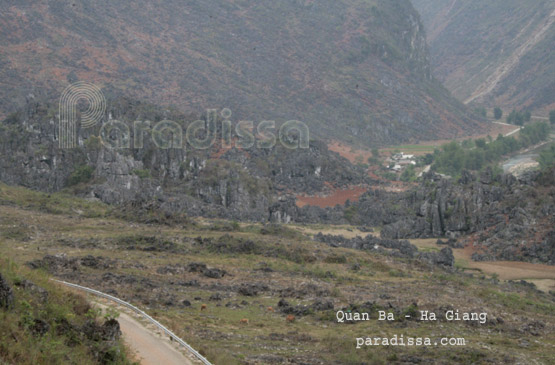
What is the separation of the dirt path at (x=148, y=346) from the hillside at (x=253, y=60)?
71443 millimetres

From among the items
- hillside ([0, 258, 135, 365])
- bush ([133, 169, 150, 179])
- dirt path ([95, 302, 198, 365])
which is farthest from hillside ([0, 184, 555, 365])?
bush ([133, 169, 150, 179])

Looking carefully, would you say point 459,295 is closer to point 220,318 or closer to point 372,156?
point 220,318

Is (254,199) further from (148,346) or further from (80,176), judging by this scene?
(148,346)

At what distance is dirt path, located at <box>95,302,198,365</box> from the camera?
1538 centimetres

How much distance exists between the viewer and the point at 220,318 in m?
22.4

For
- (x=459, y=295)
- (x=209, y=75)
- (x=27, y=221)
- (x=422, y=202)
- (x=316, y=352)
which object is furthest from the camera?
(x=209, y=75)

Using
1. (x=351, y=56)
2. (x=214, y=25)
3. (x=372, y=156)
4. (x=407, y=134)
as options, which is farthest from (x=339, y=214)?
(x=214, y=25)

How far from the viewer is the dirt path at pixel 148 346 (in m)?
15.4

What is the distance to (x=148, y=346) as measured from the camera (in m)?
16.2

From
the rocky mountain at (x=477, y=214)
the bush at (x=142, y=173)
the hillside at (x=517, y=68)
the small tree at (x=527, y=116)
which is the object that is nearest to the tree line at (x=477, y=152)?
the small tree at (x=527, y=116)

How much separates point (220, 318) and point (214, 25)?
416 feet

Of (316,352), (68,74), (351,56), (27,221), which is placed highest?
(351,56)

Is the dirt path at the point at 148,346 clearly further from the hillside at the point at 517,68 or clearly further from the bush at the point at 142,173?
the hillside at the point at 517,68

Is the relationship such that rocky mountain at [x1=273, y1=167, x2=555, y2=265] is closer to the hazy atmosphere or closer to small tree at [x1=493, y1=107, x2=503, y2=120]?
the hazy atmosphere
